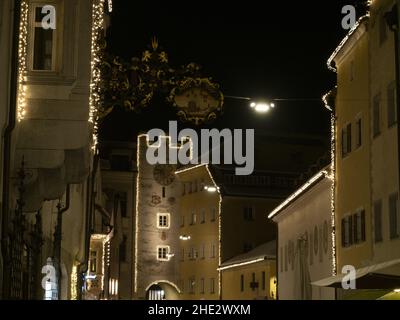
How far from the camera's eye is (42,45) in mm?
16828

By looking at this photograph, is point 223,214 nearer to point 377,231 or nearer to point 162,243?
point 162,243

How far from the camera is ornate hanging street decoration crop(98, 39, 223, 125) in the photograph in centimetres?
1648

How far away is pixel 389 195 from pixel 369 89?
4.50 metres

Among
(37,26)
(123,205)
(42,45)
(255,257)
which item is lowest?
(255,257)

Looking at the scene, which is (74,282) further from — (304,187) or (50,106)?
(50,106)

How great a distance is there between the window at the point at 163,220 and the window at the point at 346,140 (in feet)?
148

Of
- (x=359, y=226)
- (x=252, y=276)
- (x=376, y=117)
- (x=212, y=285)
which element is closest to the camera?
(x=376, y=117)

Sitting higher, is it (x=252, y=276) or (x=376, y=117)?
(x=376, y=117)

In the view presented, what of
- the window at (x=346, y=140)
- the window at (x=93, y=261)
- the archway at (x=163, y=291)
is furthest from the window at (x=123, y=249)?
the window at (x=346, y=140)

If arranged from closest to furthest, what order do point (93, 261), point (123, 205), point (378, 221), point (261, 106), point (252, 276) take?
1. point (261, 106)
2. point (378, 221)
3. point (93, 261)
4. point (252, 276)
5. point (123, 205)

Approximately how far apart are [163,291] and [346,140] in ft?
164

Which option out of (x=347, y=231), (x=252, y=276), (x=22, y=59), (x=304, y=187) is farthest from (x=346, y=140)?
(x=252, y=276)
